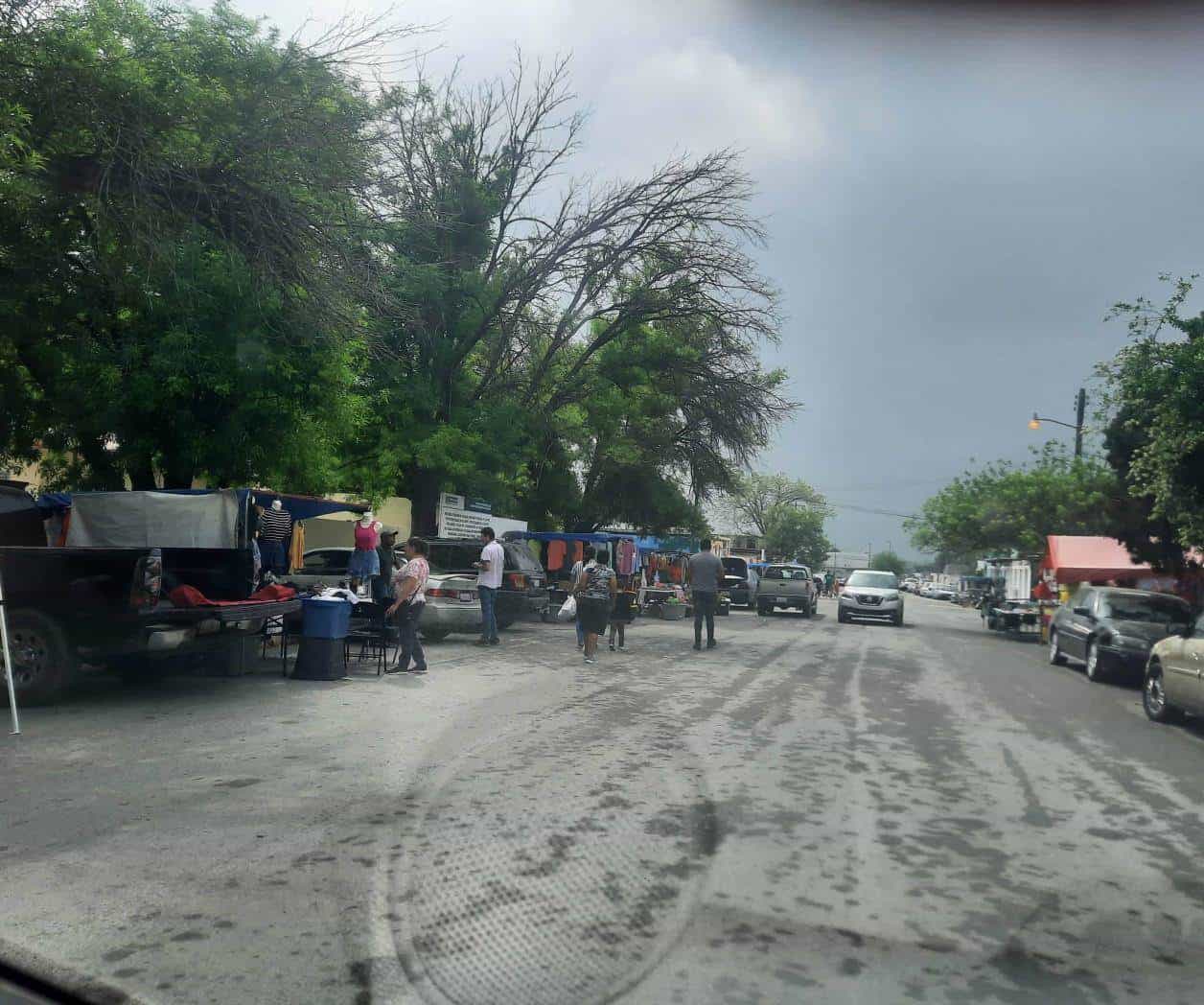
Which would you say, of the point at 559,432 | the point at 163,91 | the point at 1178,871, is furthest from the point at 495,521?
the point at 1178,871

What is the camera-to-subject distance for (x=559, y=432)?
90.5 ft

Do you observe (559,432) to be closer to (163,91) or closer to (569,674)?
(569,674)

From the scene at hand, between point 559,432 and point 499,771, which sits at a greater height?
point 559,432

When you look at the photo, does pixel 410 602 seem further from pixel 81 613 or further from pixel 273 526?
pixel 81 613

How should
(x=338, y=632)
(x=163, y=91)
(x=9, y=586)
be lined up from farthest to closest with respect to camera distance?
(x=338, y=632) → (x=163, y=91) → (x=9, y=586)

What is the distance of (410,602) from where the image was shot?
489 inches

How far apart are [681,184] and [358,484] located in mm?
10370

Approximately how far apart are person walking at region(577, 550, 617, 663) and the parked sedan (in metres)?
6.93

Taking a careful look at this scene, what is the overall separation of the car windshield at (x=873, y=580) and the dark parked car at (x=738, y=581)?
5.31m

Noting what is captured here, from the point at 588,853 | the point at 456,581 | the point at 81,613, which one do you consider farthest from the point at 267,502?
the point at 588,853

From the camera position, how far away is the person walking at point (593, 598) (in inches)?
586

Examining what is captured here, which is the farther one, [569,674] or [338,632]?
[569,674]

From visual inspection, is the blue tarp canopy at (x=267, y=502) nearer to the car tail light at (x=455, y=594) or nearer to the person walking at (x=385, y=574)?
the person walking at (x=385, y=574)

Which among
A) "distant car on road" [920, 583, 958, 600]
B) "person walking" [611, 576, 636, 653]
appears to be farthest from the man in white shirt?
"distant car on road" [920, 583, 958, 600]
